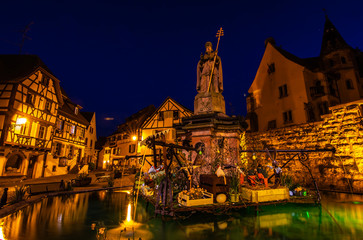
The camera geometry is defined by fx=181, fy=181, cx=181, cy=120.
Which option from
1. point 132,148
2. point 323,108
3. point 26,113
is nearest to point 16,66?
point 26,113

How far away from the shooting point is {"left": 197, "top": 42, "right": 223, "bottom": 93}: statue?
9.65m

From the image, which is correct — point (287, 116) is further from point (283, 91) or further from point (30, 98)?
point (30, 98)

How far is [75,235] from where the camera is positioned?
4648 mm

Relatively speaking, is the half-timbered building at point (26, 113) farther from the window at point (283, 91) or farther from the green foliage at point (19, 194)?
the window at point (283, 91)

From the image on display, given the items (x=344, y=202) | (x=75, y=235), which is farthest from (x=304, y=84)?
(x=75, y=235)

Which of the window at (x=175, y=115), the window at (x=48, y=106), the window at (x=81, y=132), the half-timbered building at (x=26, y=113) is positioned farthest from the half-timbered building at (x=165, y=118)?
the window at (x=48, y=106)

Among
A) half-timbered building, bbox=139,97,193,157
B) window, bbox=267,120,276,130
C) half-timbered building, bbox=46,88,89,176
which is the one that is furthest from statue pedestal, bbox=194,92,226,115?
half-timbered building, bbox=46,88,89,176

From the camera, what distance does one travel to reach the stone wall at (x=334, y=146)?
9.73m

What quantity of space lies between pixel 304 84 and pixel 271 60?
19.5 feet

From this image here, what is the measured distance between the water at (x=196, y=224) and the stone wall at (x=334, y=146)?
281 cm

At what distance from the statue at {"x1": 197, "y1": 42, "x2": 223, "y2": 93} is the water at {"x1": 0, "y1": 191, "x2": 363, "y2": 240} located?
19.4ft

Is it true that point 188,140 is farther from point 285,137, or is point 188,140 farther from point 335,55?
point 335,55

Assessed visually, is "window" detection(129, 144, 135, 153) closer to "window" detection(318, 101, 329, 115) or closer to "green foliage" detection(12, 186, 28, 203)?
"green foliage" detection(12, 186, 28, 203)

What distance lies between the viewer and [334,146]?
35.2ft
